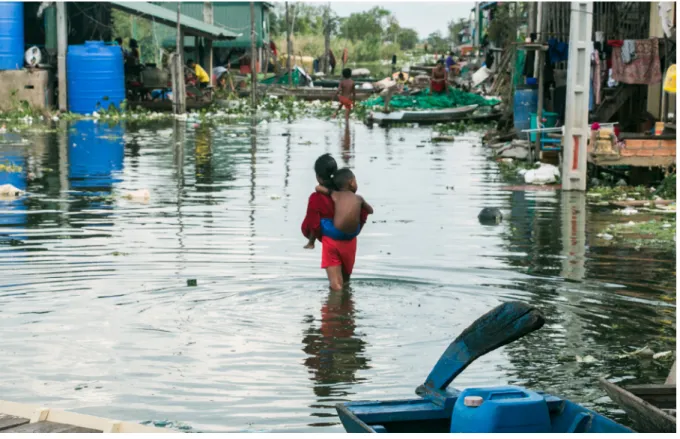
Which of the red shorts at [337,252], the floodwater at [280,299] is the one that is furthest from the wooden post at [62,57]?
the red shorts at [337,252]

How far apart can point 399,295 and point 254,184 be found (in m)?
7.49

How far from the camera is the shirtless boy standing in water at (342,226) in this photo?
8.51 meters

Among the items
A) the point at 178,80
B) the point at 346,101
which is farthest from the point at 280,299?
the point at 178,80

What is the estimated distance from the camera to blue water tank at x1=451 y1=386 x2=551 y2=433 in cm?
432

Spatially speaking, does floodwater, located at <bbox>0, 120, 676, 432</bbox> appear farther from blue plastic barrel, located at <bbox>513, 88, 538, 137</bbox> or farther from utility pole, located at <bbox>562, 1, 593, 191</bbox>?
blue plastic barrel, located at <bbox>513, 88, 538, 137</bbox>

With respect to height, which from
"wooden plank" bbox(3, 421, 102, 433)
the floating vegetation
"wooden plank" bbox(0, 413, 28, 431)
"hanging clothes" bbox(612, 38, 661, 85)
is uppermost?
"hanging clothes" bbox(612, 38, 661, 85)

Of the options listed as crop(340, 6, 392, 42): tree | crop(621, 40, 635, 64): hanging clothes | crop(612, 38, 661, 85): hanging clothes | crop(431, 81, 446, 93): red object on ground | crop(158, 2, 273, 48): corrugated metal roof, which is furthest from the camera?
crop(340, 6, 392, 42): tree

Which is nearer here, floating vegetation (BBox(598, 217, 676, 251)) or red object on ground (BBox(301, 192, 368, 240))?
red object on ground (BBox(301, 192, 368, 240))

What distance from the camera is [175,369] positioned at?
6.70 metres

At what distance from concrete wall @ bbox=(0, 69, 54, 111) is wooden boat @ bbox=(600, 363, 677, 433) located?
27.2 metres

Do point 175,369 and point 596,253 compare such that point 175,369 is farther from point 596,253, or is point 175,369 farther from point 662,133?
point 662,133

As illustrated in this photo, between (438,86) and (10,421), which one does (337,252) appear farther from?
(438,86)

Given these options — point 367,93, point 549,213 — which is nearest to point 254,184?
point 549,213

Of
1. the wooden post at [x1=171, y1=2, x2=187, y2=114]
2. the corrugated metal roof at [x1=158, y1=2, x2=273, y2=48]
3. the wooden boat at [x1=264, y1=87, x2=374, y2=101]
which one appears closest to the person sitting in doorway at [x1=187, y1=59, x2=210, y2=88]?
the wooden boat at [x1=264, y1=87, x2=374, y2=101]
